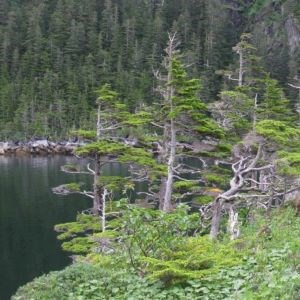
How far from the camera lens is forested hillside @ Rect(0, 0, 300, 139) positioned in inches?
5197

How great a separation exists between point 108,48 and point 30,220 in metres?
131

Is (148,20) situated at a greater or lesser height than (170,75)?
greater

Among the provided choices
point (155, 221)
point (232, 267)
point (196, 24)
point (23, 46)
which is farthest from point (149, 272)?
point (196, 24)

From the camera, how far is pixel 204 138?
24.2 metres

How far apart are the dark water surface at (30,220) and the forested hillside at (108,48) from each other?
2026 inches

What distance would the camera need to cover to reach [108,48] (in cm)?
16650

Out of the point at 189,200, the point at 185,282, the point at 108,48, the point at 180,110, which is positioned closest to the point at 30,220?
the point at 189,200

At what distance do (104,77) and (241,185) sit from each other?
5213 inches

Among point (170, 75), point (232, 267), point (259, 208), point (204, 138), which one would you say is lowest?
point (259, 208)

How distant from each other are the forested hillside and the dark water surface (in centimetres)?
5147

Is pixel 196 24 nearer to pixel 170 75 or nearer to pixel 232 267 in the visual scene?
pixel 170 75

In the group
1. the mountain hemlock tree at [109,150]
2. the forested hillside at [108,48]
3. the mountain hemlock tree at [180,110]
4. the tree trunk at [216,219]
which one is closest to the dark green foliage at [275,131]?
the tree trunk at [216,219]

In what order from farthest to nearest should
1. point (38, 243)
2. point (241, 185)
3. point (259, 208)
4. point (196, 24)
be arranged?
point (196, 24) → point (38, 243) → point (259, 208) → point (241, 185)

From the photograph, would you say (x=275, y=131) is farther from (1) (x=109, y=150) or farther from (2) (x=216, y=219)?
(1) (x=109, y=150)
